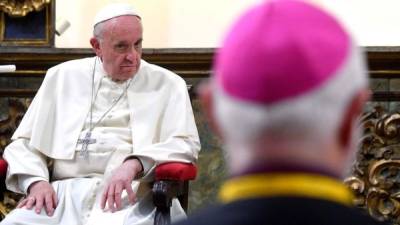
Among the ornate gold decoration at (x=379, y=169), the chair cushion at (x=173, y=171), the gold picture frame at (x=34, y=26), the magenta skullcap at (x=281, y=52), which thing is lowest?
the ornate gold decoration at (x=379, y=169)

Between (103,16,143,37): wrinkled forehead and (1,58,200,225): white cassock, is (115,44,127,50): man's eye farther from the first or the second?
(1,58,200,225): white cassock

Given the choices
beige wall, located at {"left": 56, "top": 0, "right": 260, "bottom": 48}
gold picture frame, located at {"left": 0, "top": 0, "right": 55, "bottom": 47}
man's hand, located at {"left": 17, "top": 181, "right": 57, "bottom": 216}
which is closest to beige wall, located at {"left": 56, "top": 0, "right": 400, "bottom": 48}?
beige wall, located at {"left": 56, "top": 0, "right": 260, "bottom": 48}

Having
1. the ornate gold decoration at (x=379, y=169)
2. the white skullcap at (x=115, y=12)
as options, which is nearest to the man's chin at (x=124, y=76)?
the white skullcap at (x=115, y=12)

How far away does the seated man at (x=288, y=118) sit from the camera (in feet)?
4.83

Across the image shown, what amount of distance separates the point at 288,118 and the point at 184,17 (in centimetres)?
541

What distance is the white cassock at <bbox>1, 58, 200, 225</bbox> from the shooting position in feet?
15.3

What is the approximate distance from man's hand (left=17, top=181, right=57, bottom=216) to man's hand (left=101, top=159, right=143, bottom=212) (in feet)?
1.03

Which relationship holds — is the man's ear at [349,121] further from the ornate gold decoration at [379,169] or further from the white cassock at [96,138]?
the ornate gold decoration at [379,169]

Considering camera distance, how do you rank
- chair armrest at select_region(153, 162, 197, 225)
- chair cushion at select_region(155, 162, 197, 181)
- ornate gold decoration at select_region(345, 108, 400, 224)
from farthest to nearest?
ornate gold decoration at select_region(345, 108, 400, 224) → chair cushion at select_region(155, 162, 197, 181) → chair armrest at select_region(153, 162, 197, 225)

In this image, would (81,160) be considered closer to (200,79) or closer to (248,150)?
(200,79)

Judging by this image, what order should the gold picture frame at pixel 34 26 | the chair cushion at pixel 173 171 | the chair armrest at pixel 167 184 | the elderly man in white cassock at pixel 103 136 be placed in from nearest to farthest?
the chair armrest at pixel 167 184, the chair cushion at pixel 173 171, the elderly man in white cassock at pixel 103 136, the gold picture frame at pixel 34 26

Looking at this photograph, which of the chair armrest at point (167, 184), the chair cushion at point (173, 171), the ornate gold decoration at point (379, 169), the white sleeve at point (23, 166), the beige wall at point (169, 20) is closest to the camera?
the chair armrest at point (167, 184)

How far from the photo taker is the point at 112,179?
14.8 ft

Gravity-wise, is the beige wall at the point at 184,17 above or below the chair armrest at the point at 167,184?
above
